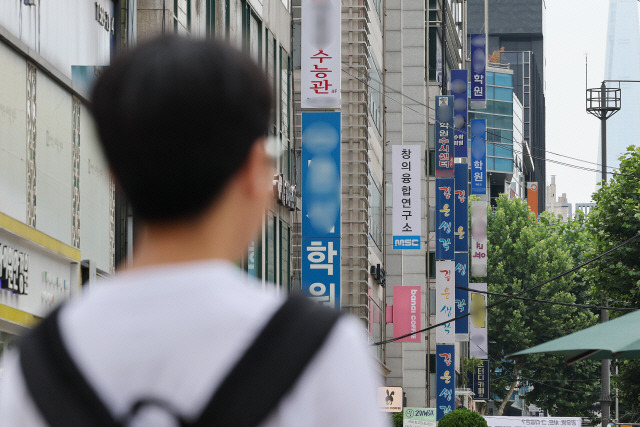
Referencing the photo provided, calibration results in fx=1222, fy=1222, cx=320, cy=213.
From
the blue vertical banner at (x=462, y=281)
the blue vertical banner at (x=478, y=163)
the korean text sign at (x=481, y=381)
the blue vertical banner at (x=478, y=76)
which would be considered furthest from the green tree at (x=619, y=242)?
the korean text sign at (x=481, y=381)

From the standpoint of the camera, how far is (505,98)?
107 m

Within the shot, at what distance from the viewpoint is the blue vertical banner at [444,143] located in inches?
1582

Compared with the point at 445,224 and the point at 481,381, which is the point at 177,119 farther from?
the point at 481,381

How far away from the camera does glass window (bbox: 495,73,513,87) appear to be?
10566 centimetres

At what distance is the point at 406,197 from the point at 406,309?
6065 mm

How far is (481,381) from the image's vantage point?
209 feet

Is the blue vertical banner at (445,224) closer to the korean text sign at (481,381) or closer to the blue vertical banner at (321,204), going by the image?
the blue vertical banner at (321,204)

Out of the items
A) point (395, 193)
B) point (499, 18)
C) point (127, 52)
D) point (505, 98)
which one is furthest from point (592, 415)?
point (499, 18)

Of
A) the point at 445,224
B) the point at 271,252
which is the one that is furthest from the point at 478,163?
the point at 271,252

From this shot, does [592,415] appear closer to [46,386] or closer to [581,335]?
[581,335]

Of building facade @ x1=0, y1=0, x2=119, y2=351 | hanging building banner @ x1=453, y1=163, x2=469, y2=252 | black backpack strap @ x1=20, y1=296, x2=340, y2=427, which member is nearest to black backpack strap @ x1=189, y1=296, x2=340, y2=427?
black backpack strap @ x1=20, y1=296, x2=340, y2=427

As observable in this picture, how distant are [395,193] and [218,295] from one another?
115ft

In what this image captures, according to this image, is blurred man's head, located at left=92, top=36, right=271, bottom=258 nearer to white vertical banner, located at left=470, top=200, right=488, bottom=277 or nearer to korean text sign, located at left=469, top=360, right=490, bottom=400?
white vertical banner, located at left=470, top=200, right=488, bottom=277

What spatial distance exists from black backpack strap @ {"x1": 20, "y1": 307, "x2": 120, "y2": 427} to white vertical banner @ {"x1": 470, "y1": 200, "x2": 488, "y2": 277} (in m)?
50.1
